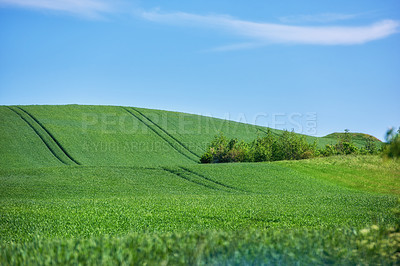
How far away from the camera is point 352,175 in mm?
41562

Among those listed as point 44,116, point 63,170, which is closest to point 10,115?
point 44,116

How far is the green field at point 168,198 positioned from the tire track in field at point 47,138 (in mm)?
A: 168

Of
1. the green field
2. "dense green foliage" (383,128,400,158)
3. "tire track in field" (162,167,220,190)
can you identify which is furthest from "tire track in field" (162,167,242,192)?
"dense green foliage" (383,128,400,158)

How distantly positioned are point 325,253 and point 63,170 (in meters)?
39.7

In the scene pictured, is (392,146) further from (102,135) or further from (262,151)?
(102,135)

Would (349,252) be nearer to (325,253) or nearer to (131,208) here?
(325,253)

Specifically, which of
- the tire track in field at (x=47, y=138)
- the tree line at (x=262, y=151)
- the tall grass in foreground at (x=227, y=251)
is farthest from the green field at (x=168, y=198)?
the tree line at (x=262, y=151)

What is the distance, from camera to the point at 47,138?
6359 cm

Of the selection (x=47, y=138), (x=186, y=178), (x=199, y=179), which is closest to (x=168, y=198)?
(x=199, y=179)

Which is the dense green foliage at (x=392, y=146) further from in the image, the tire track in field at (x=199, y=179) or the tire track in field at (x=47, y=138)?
the tire track in field at (x=47, y=138)

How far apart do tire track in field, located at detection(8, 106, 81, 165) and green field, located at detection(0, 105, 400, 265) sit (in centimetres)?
17

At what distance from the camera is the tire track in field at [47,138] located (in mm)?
58188

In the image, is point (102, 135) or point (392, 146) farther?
point (102, 135)

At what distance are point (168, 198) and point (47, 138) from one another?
42.7 meters
